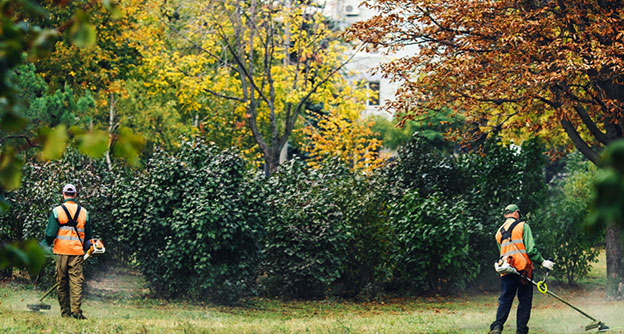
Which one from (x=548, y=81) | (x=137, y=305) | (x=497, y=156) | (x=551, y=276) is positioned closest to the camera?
(x=548, y=81)

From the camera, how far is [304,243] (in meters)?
15.1

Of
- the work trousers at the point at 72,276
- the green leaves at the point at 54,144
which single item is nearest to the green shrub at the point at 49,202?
the work trousers at the point at 72,276

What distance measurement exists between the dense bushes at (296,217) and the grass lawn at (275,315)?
1.89 ft

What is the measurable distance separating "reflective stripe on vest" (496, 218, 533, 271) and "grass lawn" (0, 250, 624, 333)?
1492 millimetres

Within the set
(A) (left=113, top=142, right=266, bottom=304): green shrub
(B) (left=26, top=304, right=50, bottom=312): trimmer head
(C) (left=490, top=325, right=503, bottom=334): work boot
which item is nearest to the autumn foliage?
(A) (left=113, top=142, right=266, bottom=304): green shrub

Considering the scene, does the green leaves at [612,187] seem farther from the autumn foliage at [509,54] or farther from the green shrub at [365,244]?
the green shrub at [365,244]

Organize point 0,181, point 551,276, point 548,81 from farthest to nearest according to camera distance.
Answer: point 551,276 < point 548,81 < point 0,181

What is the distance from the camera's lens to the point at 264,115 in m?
25.9

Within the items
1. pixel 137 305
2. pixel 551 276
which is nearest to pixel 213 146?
pixel 137 305

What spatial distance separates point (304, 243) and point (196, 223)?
99.6 inches

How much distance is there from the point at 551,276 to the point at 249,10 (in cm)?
1149

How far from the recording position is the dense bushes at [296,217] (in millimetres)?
14000

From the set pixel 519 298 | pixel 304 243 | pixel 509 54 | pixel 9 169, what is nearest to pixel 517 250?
pixel 519 298

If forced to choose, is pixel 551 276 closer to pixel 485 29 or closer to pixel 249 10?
pixel 485 29
